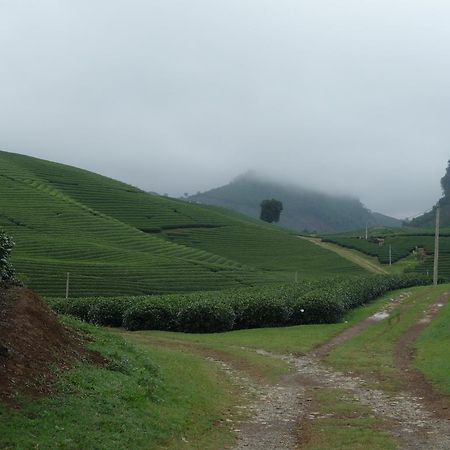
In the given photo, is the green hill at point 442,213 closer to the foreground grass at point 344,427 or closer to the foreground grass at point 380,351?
the foreground grass at point 380,351

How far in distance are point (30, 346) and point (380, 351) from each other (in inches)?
600

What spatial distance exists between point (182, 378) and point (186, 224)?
89941 mm

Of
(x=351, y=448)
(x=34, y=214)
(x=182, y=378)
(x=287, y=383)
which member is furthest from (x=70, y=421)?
(x=34, y=214)

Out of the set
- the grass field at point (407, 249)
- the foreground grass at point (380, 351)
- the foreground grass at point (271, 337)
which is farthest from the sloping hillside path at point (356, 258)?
the foreground grass at point (271, 337)

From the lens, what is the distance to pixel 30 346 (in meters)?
12.7

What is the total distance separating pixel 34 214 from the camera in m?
81.0

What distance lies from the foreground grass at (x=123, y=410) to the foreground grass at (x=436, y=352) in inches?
236

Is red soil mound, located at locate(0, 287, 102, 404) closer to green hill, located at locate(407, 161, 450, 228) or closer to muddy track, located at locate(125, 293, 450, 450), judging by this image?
muddy track, located at locate(125, 293, 450, 450)

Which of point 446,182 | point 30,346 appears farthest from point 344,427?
point 446,182

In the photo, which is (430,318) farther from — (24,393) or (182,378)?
(24,393)

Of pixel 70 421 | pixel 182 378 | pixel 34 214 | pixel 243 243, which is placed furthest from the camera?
pixel 243 243

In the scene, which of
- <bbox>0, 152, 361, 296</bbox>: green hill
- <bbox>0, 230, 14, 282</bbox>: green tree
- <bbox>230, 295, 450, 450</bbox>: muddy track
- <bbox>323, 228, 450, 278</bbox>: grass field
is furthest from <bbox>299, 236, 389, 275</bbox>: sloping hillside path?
<bbox>0, 230, 14, 282</bbox>: green tree

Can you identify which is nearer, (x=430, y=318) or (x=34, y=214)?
(x=430, y=318)

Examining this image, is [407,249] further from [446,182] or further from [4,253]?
[446,182]
